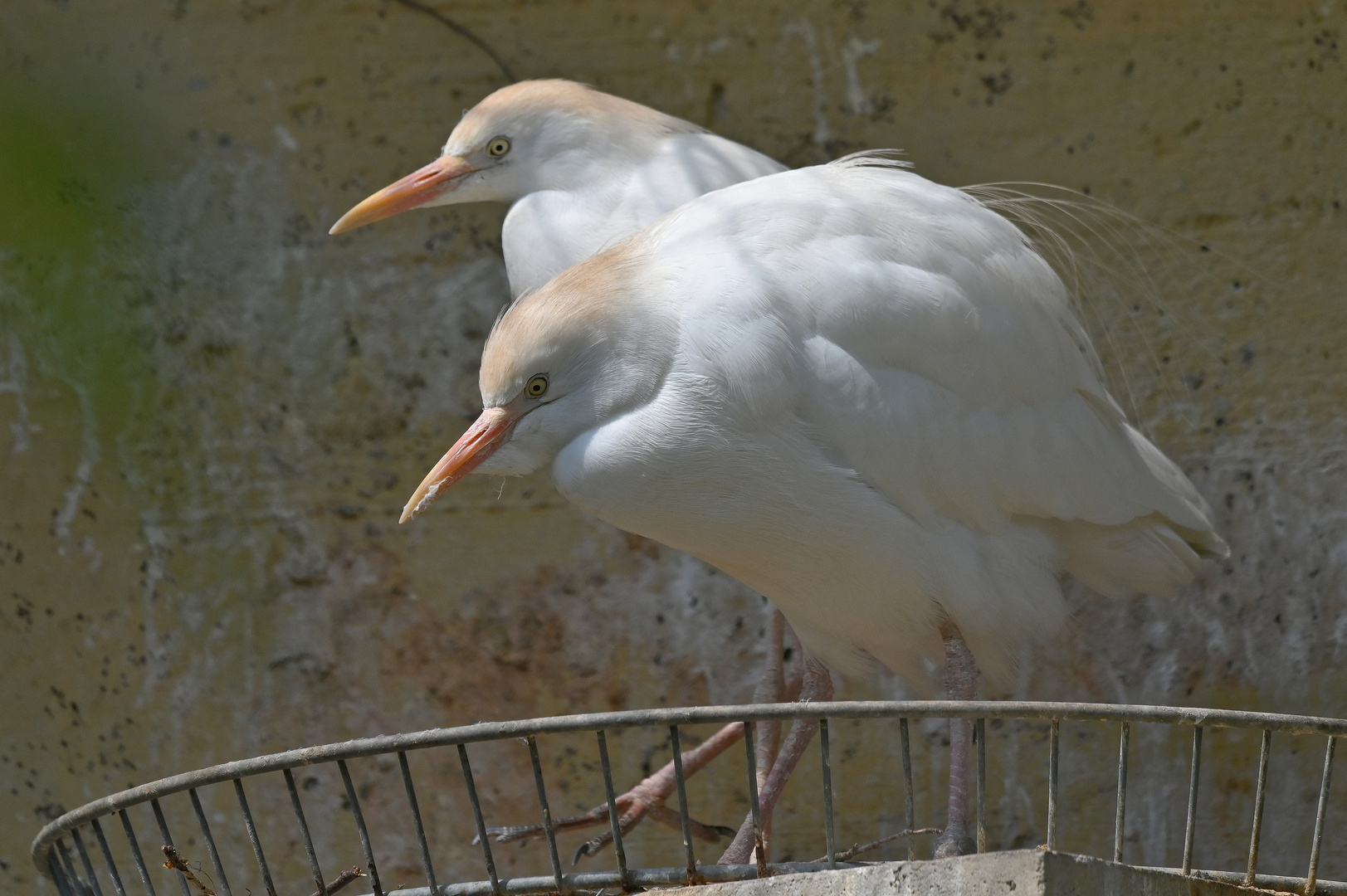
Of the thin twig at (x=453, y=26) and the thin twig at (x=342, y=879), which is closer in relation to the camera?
the thin twig at (x=342, y=879)

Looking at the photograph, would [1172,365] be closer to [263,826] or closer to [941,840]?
[941,840]

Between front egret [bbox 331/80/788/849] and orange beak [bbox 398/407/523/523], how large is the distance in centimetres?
43

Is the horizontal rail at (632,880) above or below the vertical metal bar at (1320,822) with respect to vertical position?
below

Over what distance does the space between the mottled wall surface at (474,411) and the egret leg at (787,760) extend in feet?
1.29

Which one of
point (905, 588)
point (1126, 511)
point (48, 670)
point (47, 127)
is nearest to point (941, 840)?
point (905, 588)

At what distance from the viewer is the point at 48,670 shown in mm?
2092

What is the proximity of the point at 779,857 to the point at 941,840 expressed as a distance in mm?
702

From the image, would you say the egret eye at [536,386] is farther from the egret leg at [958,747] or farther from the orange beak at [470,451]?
the egret leg at [958,747]

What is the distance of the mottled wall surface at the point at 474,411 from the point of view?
6.66ft

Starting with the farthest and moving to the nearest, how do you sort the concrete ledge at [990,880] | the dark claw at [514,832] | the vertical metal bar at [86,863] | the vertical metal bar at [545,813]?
the dark claw at [514,832] < the vertical metal bar at [86,863] < the vertical metal bar at [545,813] < the concrete ledge at [990,880]

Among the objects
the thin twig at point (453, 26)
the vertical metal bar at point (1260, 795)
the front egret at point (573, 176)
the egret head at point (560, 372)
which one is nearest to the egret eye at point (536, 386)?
the egret head at point (560, 372)

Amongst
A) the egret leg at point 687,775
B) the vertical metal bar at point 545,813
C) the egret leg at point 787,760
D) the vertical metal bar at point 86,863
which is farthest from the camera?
the egret leg at point 687,775

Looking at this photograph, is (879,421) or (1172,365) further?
(1172,365)

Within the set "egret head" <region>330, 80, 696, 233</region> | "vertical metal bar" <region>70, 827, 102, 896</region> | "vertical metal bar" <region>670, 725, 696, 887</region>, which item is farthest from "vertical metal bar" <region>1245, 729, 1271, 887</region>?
"egret head" <region>330, 80, 696, 233</region>
